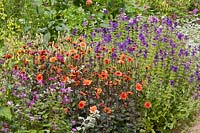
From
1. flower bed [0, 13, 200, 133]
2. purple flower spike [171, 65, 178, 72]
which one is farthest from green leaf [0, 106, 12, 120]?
purple flower spike [171, 65, 178, 72]

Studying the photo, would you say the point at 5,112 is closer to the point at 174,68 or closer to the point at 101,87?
the point at 101,87

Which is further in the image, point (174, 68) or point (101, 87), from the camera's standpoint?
point (174, 68)

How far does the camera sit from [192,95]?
4.55 metres

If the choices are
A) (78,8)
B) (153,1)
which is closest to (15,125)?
(78,8)

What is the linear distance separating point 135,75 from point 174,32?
119cm

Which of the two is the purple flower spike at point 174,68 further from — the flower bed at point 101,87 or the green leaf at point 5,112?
the green leaf at point 5,112

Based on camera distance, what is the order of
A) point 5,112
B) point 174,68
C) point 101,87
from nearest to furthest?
1. point 5,112
2. point 101,87
3. point 174,68

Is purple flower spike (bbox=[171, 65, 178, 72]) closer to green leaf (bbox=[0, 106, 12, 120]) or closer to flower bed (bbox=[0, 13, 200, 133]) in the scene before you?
flower bed (bbox=[0, 13, 200, 133])

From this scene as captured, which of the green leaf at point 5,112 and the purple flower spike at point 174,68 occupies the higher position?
the green leaf at point 5,112

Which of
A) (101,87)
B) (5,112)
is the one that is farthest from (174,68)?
(5,112)

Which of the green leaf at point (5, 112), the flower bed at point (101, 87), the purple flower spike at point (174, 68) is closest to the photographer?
the green leaf at point (5, 112)

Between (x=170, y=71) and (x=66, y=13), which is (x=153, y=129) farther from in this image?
(x=66, y=13)

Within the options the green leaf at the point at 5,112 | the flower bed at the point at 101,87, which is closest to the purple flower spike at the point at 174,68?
the flower bed at the point at 101,87

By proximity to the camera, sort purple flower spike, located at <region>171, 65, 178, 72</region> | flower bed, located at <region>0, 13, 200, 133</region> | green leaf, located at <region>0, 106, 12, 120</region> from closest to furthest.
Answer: green leaf, located at <region>0, 106, 12, 120</region>
flower bed, located at <region>0, 13, 200, 133</region>
purple flower spike, located at <region>171, 65, 178, 72</region>
